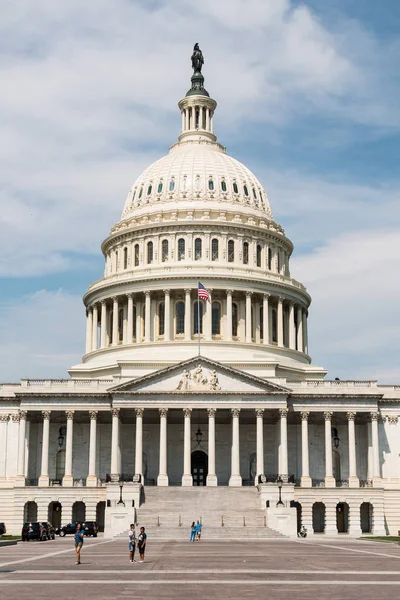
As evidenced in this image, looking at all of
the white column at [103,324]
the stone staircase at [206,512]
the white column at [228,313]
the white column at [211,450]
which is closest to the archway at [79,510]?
the stone staircase at [206,512]

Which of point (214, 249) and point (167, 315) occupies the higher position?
point (214, 249)

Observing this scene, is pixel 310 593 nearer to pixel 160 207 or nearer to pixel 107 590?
pixel 107 590

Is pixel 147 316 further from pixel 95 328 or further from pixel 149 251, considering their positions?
pixel 95 328

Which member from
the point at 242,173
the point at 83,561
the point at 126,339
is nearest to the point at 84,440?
the point at 126,339

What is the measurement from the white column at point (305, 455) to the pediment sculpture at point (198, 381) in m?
9.18

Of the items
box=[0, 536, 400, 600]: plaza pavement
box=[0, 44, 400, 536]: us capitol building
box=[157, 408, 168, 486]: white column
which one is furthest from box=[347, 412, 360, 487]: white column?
box=[0, 536, 400, 600]: plaza pavement

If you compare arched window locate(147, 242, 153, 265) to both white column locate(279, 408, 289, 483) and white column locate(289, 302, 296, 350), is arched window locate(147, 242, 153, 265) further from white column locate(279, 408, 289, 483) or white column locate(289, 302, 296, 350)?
white column locate(279, 408, 289, 483)

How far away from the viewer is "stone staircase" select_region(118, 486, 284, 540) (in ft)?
246

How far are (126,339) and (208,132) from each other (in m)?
31.7

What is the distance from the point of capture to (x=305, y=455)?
92938mm

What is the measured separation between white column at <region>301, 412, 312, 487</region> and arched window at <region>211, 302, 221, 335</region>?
18946mm

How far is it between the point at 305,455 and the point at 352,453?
15.2ft

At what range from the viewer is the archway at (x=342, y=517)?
301ft

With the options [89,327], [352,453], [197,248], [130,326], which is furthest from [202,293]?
[352,453]
